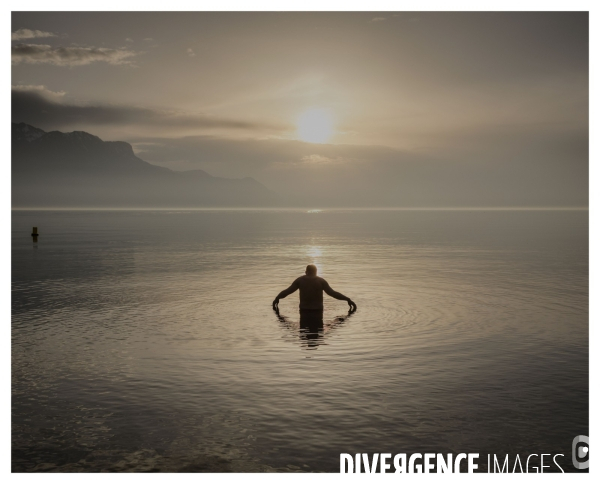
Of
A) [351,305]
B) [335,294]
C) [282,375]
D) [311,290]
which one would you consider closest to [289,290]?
[311,290]

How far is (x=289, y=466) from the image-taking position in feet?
40.1

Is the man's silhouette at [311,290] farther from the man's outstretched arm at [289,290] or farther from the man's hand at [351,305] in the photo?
the man's hand at [351,305]

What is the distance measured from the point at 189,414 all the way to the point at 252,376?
11.1ft

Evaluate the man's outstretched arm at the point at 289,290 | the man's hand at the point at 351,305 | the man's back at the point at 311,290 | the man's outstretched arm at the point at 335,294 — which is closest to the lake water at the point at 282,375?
the man's hand at the point at 351,305

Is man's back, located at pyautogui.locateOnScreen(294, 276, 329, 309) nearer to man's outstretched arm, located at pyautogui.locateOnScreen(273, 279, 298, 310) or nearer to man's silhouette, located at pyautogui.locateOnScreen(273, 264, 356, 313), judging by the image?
→ man's silhouette, located at pyautogui.locateOnScreen(273, 264, 356, 313)

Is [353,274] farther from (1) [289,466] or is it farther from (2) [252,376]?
(1) [289,466]

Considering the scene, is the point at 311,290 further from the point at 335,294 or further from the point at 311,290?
the point at 335,294

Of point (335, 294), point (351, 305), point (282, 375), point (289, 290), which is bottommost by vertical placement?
point (282, 375)

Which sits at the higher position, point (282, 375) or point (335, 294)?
point (335, 294)

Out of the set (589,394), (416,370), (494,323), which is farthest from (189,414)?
(494,323)

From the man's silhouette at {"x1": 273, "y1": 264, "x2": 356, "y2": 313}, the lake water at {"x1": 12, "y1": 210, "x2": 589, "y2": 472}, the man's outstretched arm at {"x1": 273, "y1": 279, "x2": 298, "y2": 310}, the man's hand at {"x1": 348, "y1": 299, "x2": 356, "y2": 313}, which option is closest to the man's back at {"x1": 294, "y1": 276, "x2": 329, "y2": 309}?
the man's silhouette at {"x1": 273, "y1": 264, "x2": 356, "y2": 313}

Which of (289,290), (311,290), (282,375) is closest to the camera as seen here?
(282,375)

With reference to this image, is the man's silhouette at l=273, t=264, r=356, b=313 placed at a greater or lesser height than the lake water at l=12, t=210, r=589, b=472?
greater

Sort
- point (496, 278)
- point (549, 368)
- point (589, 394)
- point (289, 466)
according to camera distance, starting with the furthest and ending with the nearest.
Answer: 1. point (496, 278)
2. point (549, 368)
3. point (589, 394)
4. point (289, 466)
